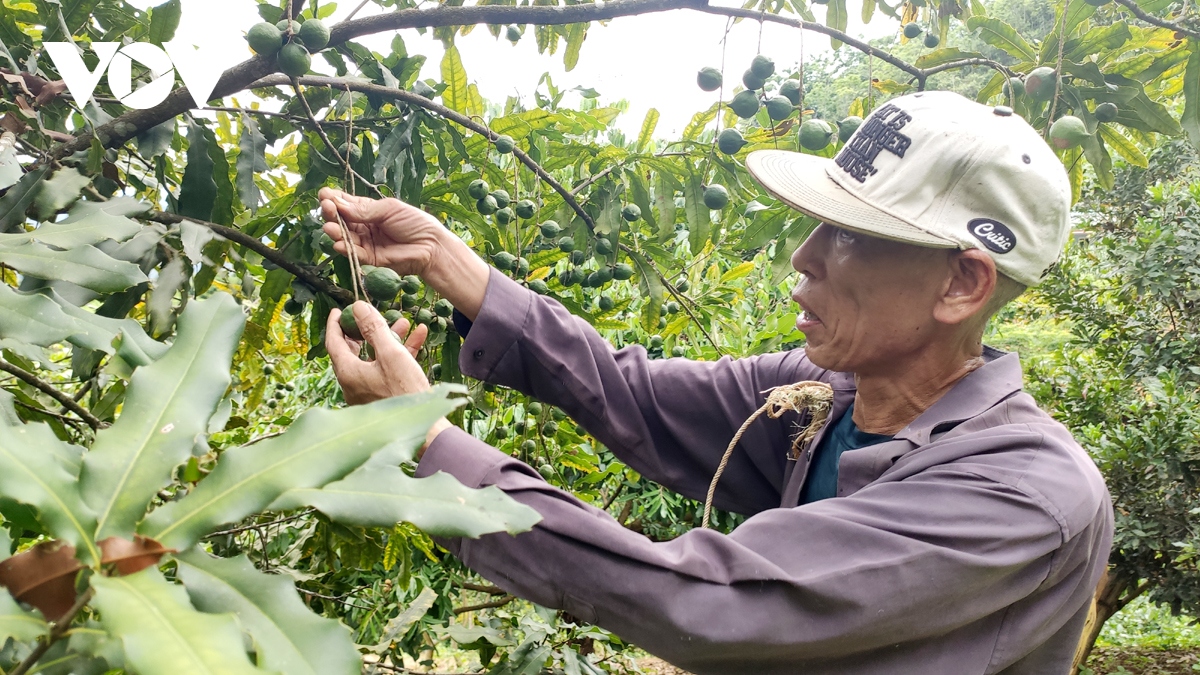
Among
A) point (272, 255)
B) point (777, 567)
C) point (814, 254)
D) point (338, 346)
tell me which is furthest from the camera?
point (272, 255)

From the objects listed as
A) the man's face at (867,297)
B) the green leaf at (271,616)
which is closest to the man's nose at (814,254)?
the man's face at (867,297)

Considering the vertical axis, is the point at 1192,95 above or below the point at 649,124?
above

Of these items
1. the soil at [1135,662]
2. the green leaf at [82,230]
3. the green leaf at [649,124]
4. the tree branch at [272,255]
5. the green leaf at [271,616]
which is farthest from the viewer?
the soil at [1135,662]

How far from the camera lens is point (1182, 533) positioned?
4035mm

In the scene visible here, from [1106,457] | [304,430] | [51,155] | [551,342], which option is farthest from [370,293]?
[1106,457]

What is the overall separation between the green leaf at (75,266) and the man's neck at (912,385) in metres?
1.19

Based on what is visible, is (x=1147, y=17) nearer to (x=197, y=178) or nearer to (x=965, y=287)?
(x=965, y=287)

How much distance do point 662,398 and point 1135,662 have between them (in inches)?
204

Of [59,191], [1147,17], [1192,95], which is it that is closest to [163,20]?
[59,191]

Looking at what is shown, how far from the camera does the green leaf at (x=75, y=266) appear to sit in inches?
44.9

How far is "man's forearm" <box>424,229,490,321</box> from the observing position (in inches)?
64.3

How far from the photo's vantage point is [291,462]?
2.23ft

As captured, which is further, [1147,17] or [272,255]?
[1147,17]

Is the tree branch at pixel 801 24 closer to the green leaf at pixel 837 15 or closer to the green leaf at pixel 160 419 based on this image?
the green leaf at pixel 837 15
